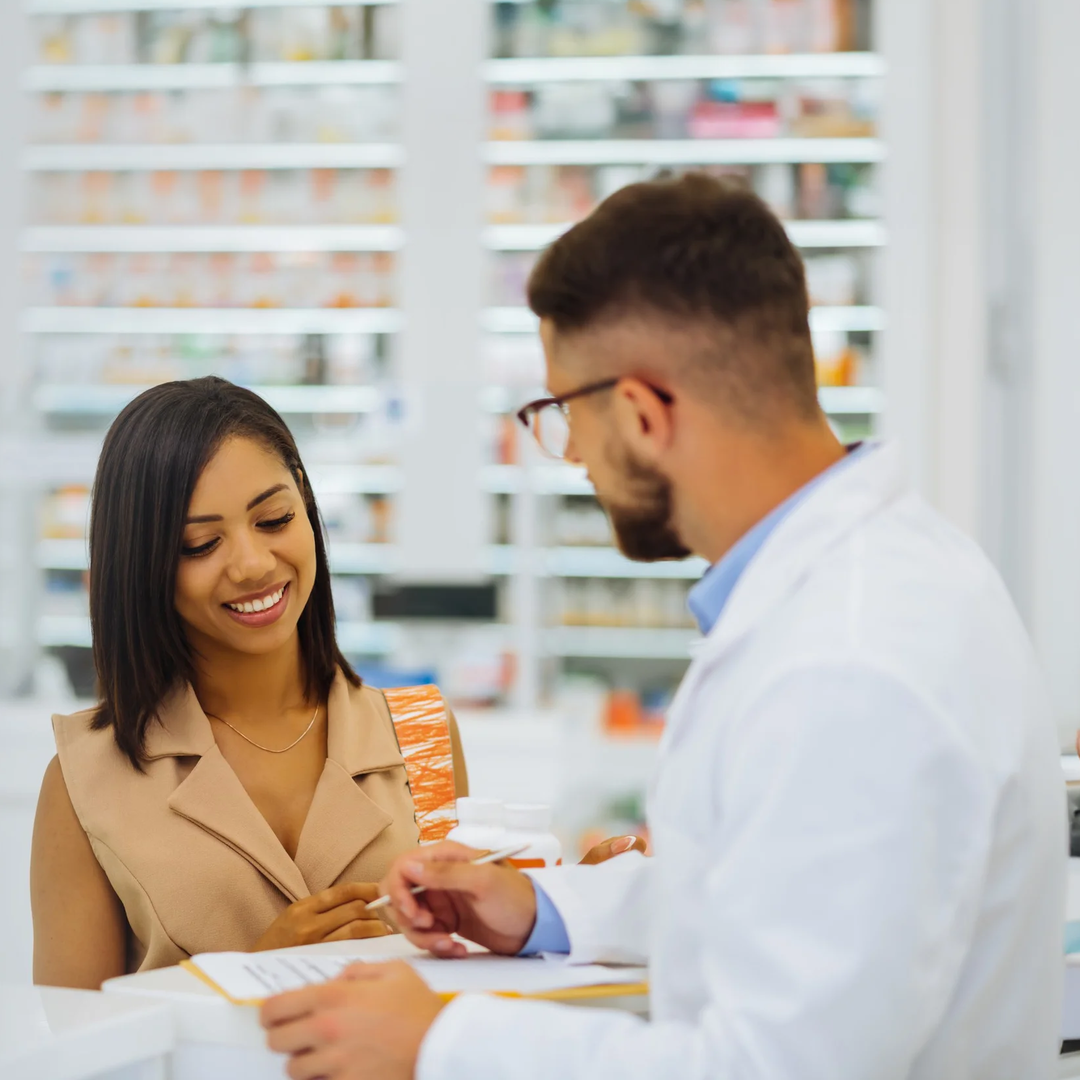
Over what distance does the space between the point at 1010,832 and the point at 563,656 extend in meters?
5.19

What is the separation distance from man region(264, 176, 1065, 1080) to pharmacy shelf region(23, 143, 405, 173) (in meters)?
5.53

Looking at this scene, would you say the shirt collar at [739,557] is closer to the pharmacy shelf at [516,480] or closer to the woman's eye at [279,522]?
the woman's eye at [279,522]

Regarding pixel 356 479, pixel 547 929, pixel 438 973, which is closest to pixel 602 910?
pixel 547 929

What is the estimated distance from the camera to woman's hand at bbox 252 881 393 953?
4.44 ft

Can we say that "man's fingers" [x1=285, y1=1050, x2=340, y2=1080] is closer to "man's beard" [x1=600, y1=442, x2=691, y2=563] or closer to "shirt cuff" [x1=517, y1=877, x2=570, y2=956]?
"shirt cuff" [x1=517, y1=877, x2=570, y2=956]

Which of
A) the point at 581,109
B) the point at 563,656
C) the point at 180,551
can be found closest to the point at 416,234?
the point at 581,109

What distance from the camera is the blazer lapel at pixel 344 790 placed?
62.3 inches

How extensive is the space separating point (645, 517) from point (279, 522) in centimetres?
73

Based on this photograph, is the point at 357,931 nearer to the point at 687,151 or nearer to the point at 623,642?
the point at 623,642

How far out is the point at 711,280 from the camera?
103 centimetres

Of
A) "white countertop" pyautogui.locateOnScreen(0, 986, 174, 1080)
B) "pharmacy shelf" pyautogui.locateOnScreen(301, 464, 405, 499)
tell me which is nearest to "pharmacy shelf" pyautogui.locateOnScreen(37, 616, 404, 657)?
"pharmacy shelf" pyautogui.locateOnScreen(301, 464, 405, 499)

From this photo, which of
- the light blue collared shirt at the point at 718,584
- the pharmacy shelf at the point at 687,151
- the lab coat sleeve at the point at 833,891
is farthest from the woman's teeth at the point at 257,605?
the pharmacy shelf at the point at 687,151

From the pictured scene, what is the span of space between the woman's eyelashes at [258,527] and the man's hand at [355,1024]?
2.34 ft

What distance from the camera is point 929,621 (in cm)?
91
